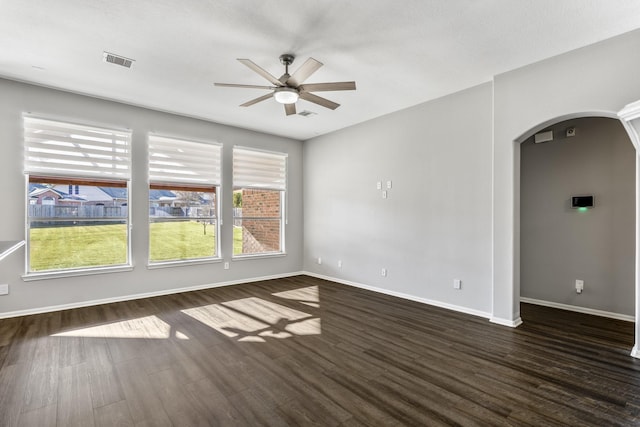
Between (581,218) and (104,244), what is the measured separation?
7.03m

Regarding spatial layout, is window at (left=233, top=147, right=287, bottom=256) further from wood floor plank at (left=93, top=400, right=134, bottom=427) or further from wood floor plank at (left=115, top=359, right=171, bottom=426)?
wood floor plank at (left=93, top=400, right=134, bottom=427)

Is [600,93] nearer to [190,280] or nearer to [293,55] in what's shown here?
[293,55]

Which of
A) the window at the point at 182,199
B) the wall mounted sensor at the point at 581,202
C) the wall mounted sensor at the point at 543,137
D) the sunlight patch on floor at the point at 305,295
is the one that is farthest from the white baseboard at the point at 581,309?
the window at the point at 182,199

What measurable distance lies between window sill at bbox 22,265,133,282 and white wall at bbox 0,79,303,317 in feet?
0.19

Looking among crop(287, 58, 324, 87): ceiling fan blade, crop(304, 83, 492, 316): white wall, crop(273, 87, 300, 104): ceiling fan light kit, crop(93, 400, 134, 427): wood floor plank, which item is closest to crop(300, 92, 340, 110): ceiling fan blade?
crop(273, 87, 300, 104): ceiling fan light kit

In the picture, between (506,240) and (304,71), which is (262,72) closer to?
(304,71)

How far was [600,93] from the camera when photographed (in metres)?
3.11

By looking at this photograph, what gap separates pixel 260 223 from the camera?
6535 mm

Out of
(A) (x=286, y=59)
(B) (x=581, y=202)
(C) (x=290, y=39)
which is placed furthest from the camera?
(B) (x=581, y=202)

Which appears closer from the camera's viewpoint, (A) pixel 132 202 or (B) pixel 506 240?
(B) pixel 506 240

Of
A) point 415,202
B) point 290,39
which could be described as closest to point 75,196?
point 290,39

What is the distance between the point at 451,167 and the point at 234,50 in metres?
3.26

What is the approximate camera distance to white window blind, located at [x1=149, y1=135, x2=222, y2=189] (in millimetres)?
5125

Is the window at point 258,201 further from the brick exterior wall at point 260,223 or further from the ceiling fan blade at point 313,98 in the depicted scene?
the ceiling fan blade at point 313,98
